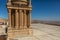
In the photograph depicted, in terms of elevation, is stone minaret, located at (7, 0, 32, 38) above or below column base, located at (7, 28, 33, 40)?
above

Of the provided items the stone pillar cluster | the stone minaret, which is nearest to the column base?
the stone minaret

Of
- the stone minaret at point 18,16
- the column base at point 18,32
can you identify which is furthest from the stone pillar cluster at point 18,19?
the column base at point 18,32

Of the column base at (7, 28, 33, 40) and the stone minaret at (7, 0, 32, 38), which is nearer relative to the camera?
the column base at (7, 28, 33, 40)

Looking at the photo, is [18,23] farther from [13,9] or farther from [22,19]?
[13,9]

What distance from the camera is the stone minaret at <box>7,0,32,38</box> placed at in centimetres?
486

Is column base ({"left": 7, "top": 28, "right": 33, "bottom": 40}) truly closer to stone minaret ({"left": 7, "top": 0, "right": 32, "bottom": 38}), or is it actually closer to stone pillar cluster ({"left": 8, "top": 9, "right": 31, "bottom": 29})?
stone minaret ({"left": 7, "top": 0, "right": 32, "bottom": 38})

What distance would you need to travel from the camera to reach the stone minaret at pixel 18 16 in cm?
486

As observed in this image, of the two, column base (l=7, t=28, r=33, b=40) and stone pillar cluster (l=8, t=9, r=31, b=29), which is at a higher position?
stone pillar cluster (l=8, t=9, r=31, b=29)

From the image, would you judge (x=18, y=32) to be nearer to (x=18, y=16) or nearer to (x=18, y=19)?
(x=18, y=19)

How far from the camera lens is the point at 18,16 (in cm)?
494

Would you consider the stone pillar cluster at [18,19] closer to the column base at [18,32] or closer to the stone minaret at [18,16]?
the stone minaret at [18,16]

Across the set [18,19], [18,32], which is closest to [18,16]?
[18,19]

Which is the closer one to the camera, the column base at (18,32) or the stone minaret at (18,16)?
the column base at (18,32)

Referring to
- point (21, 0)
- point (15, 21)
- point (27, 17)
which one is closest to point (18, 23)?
point (15, 21)
